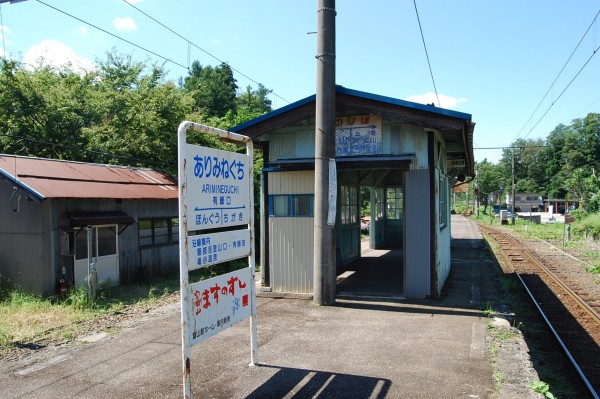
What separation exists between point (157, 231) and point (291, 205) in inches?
225

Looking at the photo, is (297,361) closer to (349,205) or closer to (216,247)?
(216,247)

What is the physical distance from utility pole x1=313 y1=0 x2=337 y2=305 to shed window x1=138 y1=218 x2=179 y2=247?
6536mm

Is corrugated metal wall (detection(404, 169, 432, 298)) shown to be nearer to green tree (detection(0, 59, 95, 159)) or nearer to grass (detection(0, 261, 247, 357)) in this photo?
grass (detection(0, 261, 247, 357))

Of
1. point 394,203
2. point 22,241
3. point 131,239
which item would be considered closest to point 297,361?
point 22,241

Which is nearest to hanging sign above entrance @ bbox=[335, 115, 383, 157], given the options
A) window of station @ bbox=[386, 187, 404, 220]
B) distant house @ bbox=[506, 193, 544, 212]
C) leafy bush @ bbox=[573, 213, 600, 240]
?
window of station @ bbox=[386, 187, 404, 220]

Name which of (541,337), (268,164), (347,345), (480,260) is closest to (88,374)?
(347,345)

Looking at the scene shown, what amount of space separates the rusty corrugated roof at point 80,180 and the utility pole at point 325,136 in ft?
18.5

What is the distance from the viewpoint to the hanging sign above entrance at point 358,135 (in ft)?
29.1

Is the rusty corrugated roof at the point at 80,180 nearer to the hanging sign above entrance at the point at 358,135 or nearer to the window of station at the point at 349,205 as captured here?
the window of station at the point at 349,205

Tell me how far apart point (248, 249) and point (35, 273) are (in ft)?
23.0

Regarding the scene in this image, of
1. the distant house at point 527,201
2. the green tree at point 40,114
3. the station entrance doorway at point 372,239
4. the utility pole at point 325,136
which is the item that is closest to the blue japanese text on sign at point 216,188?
the utility pole at point 325,136

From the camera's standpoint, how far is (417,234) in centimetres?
866

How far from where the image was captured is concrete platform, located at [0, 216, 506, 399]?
15.5 feet

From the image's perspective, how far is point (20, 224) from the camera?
10.2 m
